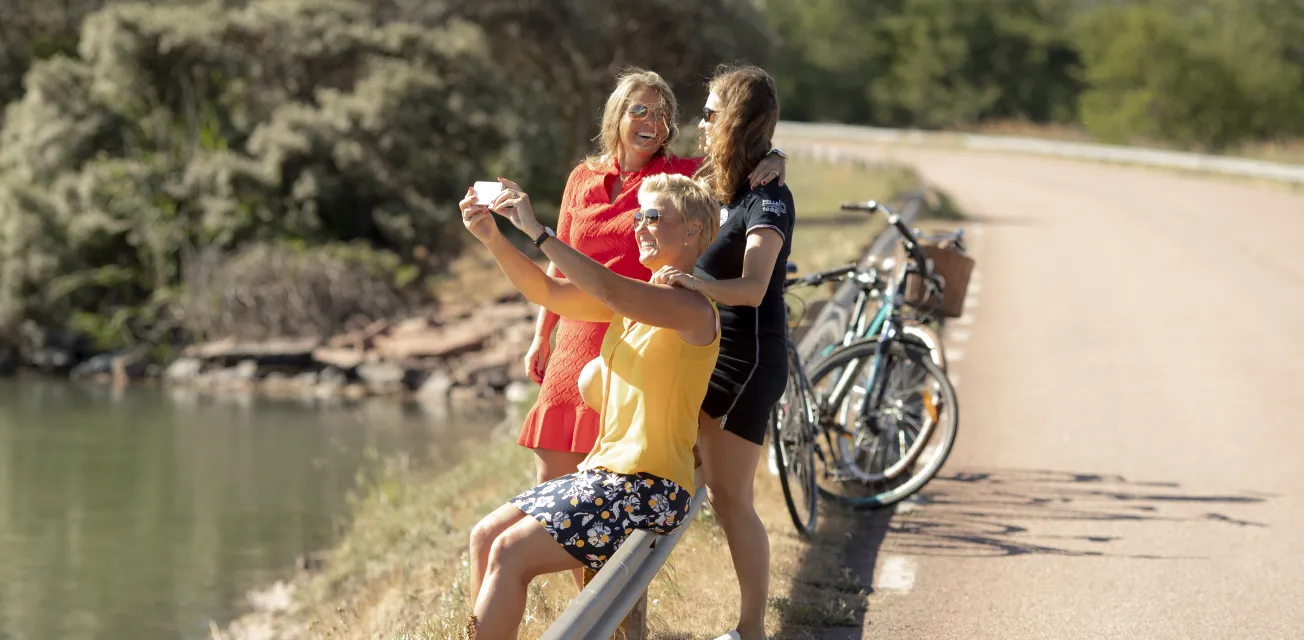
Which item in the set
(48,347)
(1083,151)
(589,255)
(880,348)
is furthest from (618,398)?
(1083,151)

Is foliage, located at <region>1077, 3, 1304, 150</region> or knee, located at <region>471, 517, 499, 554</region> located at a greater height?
knee, located at <region>471, 517, 499, 554</region>

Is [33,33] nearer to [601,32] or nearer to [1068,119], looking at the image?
[601,32]

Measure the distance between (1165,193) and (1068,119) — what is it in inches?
1852

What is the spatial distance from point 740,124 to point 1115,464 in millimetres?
4632

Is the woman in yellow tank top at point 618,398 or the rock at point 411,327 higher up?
the woman in yellow tank top at point 618,398

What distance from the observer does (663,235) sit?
16.1 feet

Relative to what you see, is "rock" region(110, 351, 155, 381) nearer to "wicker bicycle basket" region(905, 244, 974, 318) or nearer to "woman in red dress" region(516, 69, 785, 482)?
"wicker bicycle basket" region(905, 244, 974, 318)

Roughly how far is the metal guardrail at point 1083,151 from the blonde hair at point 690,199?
29.2 metres

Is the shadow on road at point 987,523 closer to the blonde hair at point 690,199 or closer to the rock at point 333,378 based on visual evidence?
Answer: the blonde hair at point 690,199

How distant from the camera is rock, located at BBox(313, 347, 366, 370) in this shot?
1065 inches

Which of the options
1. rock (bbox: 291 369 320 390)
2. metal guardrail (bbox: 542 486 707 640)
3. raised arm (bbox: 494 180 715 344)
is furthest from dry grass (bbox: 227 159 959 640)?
rock (bbox: 291 369 320 390)

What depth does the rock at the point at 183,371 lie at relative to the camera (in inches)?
1089

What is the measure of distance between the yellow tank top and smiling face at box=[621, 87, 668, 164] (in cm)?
87

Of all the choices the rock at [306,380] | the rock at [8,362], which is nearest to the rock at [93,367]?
the rock at [8,362]
